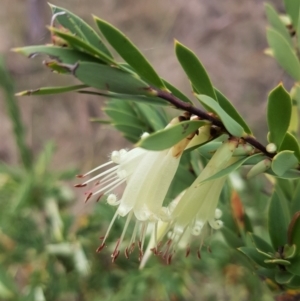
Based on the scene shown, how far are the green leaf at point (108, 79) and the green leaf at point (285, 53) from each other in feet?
0.62

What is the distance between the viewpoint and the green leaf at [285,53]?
348mm

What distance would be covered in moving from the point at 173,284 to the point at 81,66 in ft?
1.44

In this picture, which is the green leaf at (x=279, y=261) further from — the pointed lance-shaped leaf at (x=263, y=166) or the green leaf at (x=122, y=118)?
the green leaf at (x=122, y=118)

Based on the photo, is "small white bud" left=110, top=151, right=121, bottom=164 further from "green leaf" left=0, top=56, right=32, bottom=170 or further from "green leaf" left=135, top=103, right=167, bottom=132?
"green leaf" left=0, top=56, right=32, bottom=170

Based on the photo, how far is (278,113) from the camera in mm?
232

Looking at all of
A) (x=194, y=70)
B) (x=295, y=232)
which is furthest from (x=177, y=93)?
(x=295, y=232)

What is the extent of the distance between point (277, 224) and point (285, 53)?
0.15 meters

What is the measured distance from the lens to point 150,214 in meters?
0.25

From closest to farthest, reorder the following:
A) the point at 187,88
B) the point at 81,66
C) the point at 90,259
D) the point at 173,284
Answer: the point at 81,66
the point at 173,284
the point at 90,259
the point at 187,88

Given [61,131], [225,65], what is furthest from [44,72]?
[225,65]

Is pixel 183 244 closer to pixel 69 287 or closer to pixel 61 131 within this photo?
pixel 69 287

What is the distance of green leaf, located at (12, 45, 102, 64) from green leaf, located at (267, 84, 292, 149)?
0.32ft

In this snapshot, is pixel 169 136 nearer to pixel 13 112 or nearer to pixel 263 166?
pixel 263 166

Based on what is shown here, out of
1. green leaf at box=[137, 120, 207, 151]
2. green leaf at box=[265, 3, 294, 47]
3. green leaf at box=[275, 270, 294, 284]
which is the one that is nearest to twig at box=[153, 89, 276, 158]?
green leaf at box=[137, 120, 207, 151]
